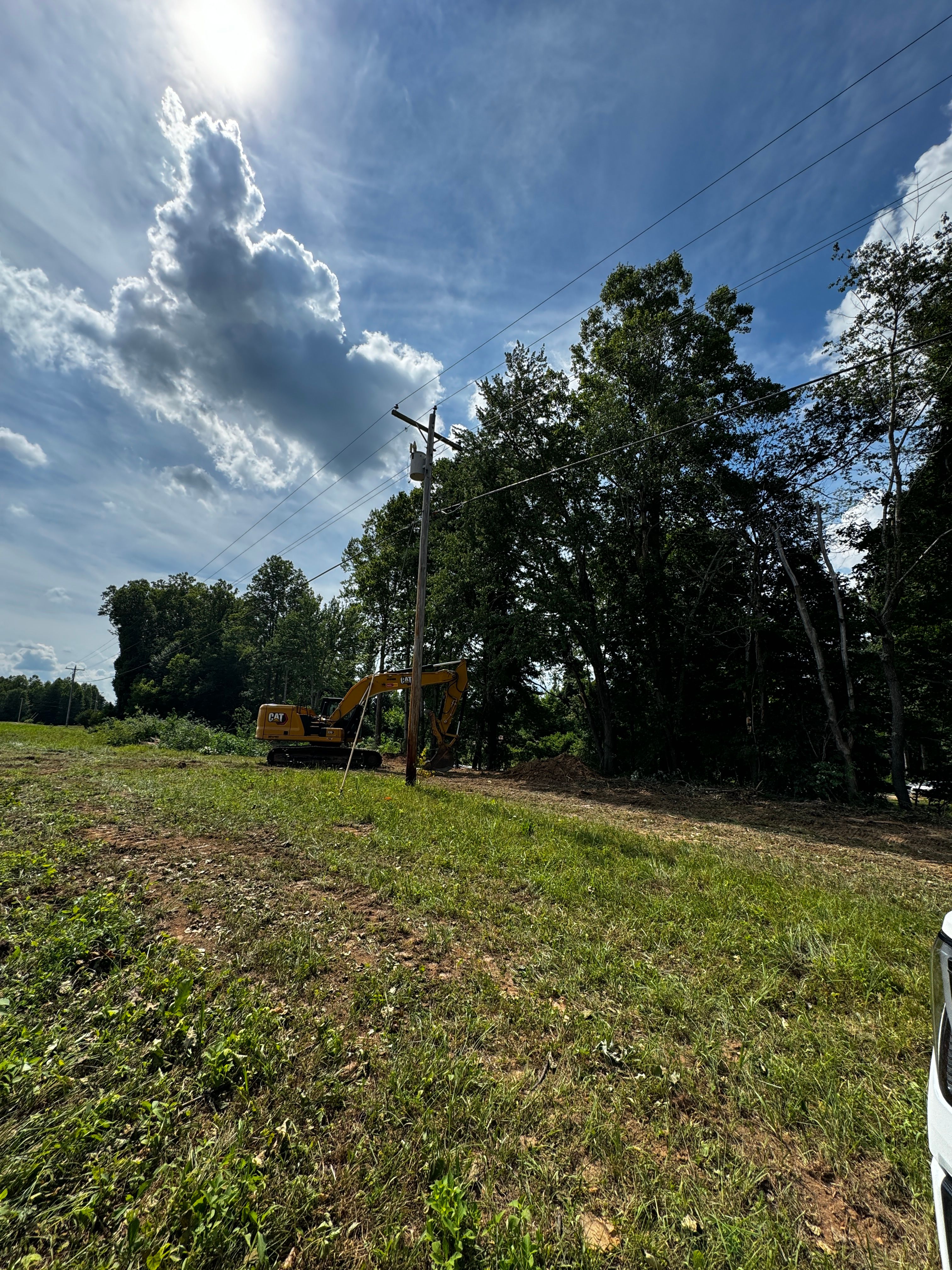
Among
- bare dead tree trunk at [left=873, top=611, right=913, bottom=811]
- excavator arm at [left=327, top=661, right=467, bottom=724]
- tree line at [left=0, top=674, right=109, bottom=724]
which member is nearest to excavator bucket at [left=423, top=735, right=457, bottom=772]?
excavator arm at [left=327, top=661, right=467, bottom=724]

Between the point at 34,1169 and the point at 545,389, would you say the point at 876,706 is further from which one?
the point at 34,1169

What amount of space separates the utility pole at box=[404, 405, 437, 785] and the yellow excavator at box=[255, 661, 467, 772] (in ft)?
8.66

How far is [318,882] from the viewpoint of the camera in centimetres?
486

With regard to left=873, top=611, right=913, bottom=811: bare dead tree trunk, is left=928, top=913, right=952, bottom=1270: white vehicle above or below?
below

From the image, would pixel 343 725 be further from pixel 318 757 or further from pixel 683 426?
pixel 683 426

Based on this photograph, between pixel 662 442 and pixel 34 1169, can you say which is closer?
pixel 34 1169

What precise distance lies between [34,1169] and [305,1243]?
1.02 meters

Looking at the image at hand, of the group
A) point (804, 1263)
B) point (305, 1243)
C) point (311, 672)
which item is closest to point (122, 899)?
point (305, 1243)

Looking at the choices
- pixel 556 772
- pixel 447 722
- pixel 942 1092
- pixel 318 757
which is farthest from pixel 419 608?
pixel 942 1092

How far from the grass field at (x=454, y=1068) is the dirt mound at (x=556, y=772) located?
9.93 meters

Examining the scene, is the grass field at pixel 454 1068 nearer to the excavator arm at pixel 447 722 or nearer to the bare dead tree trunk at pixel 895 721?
the bare dead tree trunk at pixel 895 721

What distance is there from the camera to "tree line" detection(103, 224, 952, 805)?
12.0 m

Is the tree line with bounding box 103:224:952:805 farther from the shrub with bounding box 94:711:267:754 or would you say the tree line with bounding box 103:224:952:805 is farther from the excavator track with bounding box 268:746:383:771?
the shrub with bounding box 94:711:267:754

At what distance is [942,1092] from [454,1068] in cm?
199
